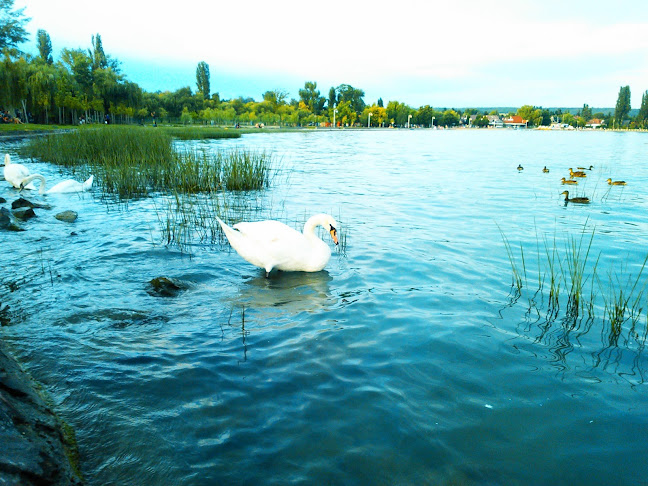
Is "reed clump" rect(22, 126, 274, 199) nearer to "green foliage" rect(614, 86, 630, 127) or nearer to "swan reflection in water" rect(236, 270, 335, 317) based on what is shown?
"swan reflection in water" rect(236, 270, 335, 317)

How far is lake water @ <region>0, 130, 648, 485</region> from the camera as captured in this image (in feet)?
12.1

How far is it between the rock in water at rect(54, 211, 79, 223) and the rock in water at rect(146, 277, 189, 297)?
20.8 ft

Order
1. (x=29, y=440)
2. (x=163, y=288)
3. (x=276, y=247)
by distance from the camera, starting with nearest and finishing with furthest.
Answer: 1. (x=29, y=440)
2. (x=163, y=288)
3. (x=276, y=247)

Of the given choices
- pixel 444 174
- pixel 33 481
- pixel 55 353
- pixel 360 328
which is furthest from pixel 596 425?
pixel 444 174

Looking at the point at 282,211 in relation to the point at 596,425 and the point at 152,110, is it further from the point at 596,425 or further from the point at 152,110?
the point at 152,110

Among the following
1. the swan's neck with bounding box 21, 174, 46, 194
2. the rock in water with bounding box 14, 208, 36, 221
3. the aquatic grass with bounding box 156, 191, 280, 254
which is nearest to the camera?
the aquatic grass with bounding box 156, 191, 280, 254

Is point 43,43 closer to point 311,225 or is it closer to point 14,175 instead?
point 14,175

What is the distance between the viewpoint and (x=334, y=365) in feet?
16.7

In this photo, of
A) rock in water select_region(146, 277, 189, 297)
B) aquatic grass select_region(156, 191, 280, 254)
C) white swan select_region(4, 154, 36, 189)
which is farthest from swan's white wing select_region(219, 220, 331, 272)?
white swan select_region(4, 154, 36, 189)

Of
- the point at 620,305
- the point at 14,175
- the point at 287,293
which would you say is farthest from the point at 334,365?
the point at 14,175

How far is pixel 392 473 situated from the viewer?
11.7ft

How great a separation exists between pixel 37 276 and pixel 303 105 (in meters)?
177

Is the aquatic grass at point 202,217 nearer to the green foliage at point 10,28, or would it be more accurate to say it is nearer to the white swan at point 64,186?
the white swan at point 64,186

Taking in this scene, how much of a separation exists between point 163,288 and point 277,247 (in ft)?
6.06
